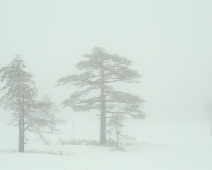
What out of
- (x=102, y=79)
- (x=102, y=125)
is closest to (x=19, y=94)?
(x=102, y=79)

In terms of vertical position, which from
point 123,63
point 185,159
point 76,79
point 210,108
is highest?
point 123,63

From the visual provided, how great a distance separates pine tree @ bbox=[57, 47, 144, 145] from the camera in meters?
19.5

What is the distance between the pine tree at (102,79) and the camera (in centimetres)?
1945

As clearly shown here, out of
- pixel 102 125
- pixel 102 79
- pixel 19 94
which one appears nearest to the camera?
pixel 19 94

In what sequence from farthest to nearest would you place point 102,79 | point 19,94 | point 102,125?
point 102,125 → point 102,79 → point 19,94

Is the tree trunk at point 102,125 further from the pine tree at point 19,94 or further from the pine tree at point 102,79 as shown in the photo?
the pine tree at point 19,94

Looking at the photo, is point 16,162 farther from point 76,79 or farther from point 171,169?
point 76,79

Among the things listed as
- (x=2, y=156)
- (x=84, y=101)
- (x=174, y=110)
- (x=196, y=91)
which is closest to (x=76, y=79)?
(x=84, y=101)

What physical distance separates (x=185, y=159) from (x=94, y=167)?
22.5 feet

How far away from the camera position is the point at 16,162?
37.2ft

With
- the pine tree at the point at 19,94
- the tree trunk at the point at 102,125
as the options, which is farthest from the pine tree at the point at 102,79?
the pine tree at the point at 19,94

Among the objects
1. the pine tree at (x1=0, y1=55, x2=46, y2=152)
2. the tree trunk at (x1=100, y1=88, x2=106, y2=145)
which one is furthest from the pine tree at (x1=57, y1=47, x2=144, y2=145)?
the pine tree at (x1=0, y1=55, x2=46, y2=152)

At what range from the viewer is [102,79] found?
1998 centimetres

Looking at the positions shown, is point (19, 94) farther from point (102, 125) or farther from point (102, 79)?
point (102, 125)
